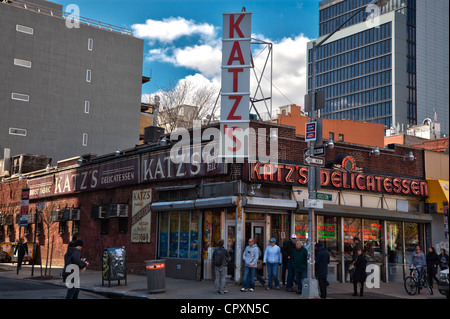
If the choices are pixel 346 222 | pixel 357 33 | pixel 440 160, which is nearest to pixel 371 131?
pixel 440 160

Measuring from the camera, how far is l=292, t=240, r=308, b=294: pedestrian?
17.7 m

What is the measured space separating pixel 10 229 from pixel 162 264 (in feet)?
84.7

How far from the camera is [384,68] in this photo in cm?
12169

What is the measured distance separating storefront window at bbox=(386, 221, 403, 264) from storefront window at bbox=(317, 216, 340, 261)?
3.29 m

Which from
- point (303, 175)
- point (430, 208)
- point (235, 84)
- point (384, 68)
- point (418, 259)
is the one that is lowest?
point (418, 259)

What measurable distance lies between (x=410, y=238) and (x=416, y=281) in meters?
6.52

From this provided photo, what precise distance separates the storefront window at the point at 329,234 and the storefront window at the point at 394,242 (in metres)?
3.29

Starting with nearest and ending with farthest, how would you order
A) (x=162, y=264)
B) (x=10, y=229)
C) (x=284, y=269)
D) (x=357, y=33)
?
(x=162, y=264), (x=284, y=269), (x=10, y=229), (x=357, y=33)

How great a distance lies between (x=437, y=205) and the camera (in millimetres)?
25438

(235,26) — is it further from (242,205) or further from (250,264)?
(250,264)

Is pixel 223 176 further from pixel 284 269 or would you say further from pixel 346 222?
pixel 346 222

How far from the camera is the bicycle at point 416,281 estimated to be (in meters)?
19.0

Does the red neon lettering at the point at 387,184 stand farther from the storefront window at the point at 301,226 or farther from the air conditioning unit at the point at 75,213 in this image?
the air conditioning unit at the point at 75,213

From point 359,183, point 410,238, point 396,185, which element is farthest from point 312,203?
point 410,238
